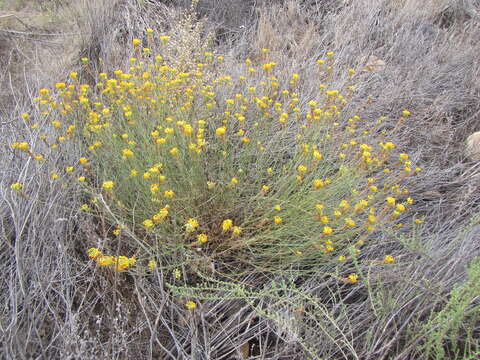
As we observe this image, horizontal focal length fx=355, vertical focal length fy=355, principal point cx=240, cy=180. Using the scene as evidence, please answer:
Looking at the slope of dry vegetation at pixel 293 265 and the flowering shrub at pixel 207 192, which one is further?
the flowering shrub at pixel 207 192

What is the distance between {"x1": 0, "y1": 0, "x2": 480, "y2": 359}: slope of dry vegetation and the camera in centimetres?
146

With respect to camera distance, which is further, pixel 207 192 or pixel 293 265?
pixel 207 192

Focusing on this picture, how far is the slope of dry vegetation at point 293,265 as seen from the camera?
1455 mm

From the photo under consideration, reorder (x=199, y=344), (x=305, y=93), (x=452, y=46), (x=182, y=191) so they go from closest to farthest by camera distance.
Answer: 1. (x=199, y=344)
2. (x=182, y=191)
3. (x=305, y=93)
4. (x=452, y=46)

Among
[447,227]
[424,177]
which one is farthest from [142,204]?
[424,177]

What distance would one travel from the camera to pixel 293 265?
188 cm

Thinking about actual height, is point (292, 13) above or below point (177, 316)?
above

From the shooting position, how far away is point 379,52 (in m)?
4.09

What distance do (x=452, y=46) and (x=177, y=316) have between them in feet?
13.1

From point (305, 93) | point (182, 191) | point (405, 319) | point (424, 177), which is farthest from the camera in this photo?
point (305, 93)

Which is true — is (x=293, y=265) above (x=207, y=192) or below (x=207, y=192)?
below

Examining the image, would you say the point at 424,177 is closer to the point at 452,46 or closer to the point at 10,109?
the point at 452,46

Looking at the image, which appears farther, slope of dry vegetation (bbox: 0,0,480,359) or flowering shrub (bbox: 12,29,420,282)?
flowering shrub (bbox: 12,29,420,282)

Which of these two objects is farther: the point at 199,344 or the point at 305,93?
the point at 305,93
